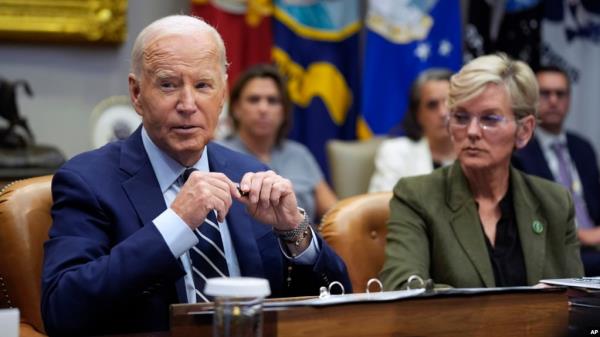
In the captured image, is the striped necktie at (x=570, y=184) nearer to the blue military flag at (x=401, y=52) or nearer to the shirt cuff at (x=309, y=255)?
the blue military flag at (x=401, y=52)

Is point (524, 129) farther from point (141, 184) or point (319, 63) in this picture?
point (319, 63)

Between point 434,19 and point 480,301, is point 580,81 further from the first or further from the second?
point 480,301

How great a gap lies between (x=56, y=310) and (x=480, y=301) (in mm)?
875

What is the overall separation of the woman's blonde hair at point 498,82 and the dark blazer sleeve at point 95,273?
1.18 meters

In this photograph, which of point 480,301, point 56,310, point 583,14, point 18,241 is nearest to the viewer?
point 480,301

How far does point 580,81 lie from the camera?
234 inches

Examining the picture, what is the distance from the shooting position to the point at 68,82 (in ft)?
17.0

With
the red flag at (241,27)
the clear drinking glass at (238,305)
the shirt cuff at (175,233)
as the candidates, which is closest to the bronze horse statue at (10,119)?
the red flag at (241,27)

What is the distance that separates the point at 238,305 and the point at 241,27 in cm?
397

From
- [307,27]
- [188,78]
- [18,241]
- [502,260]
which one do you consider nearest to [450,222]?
[502,260]

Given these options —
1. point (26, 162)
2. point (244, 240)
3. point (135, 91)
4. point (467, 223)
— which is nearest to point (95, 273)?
point (244, 240)

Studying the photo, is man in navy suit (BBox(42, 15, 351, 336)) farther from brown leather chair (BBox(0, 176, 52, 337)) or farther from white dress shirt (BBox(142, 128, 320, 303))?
brown leather chair (BBox(0, 176, 52, 337))

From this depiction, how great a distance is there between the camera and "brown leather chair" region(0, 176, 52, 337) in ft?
7.77

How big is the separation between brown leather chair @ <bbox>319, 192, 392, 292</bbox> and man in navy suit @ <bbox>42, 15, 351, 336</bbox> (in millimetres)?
422
